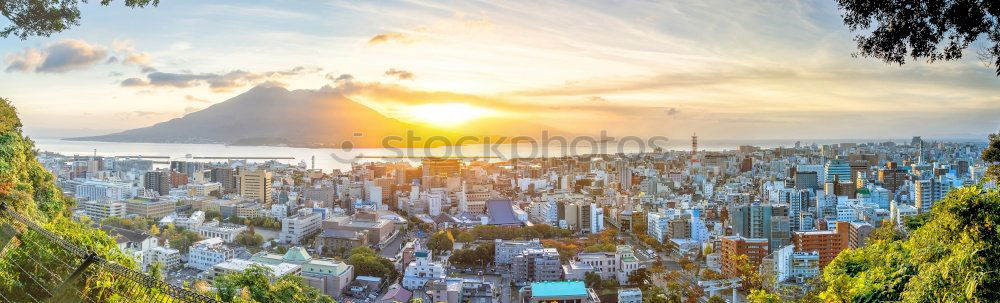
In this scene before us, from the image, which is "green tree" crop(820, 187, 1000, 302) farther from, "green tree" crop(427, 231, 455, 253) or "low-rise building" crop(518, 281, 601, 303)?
"green tree" crop(427, 231, 455, 253)

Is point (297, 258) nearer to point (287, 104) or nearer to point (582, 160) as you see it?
point (582, 160)

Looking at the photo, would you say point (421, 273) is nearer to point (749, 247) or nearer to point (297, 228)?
point (297, 228)

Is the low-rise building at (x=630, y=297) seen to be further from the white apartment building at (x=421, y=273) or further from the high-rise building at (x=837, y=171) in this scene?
the high-rise building at (x=837, y=171)

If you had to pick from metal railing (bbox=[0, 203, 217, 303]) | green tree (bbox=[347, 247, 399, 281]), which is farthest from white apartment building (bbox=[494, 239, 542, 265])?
metal railing (bbox=[0, 203, 217, 303])

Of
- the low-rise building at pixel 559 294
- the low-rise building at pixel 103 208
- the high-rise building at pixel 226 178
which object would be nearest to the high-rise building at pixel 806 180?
the low-rise building at pixel 559 294

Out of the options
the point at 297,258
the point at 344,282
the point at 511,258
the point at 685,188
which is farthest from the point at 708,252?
the point at 685,188
